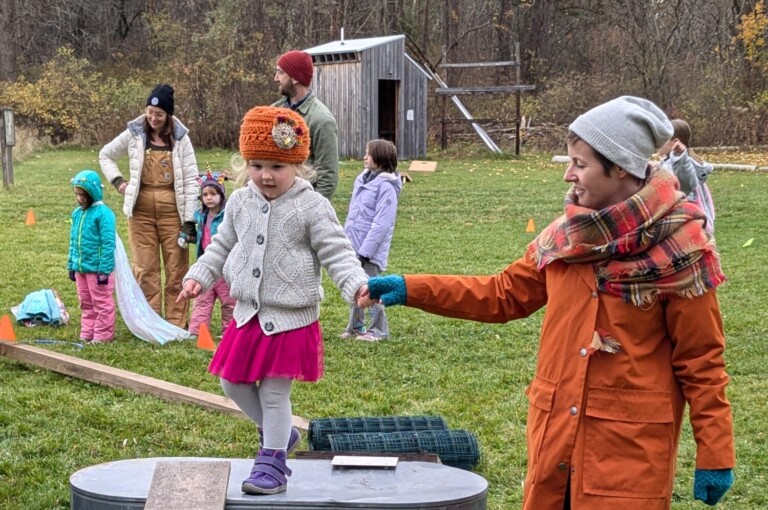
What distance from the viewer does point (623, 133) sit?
3.02 meters

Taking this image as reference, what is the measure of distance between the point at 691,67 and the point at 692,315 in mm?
32060

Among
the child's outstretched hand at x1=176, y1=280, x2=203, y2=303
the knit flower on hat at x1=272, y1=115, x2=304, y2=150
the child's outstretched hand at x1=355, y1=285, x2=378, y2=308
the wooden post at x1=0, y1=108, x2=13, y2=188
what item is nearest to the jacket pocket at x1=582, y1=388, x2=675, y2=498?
the child's outstretched hand at x1=355, y1=285, x2=378, y2=308

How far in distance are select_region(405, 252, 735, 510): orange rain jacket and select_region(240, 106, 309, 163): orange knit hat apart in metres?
1.56

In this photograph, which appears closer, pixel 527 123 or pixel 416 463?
pixel 416 463

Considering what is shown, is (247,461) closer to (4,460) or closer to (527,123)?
(4,460)

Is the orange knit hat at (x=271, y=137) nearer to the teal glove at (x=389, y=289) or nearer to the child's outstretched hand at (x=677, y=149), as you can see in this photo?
the teal glove at (x=389, y=289)

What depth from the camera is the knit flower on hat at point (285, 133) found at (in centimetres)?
418

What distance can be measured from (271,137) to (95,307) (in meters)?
4.47

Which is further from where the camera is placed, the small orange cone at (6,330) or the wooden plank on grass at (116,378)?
the small orange cone at (6,330)

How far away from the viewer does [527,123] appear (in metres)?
33.1

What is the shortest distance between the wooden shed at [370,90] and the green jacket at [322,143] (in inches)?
775

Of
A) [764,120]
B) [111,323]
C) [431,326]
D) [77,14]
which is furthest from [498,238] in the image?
[77,14]

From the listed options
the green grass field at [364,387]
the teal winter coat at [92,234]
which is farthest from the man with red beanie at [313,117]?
the teal winter coat at [92,234]

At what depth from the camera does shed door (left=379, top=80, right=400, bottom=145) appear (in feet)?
94.2
